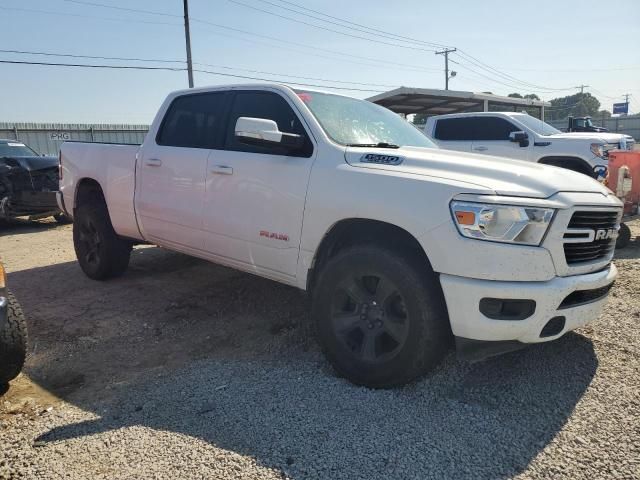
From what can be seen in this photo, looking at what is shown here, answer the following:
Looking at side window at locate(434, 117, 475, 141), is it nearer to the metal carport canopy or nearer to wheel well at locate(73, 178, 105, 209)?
the metal carport canopy

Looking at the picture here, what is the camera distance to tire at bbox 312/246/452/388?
9.87 feet

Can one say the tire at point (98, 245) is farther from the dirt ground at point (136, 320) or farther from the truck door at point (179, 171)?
the truck door at point (179, 171)

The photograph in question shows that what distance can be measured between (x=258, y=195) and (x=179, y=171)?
1083 millimetres

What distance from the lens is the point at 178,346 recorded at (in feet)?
13.7

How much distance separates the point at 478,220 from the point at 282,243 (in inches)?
57.5

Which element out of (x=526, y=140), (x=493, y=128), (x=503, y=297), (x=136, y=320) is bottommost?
(x=136, y=320)

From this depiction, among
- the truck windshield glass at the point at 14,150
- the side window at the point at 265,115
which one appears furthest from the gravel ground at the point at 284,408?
the truck windshield glass at the point at 14,150

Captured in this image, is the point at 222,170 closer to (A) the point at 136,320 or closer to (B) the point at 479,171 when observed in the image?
(A) the point at 136,320

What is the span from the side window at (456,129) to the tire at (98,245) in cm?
723

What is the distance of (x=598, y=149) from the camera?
28.4ft

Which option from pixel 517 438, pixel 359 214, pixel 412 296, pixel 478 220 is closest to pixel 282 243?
pixel 359 214

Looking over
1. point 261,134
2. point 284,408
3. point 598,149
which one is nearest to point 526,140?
point 598,149

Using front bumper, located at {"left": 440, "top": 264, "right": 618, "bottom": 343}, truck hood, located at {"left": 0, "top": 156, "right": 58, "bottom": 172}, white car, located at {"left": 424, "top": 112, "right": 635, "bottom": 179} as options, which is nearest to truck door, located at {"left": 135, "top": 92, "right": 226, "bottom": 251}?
front bumper, located at {"left": 440, "top": 264, "right": 618, "bottom": 343}

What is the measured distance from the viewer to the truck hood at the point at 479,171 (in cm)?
293
